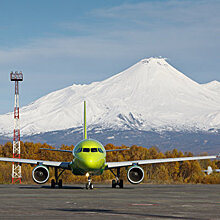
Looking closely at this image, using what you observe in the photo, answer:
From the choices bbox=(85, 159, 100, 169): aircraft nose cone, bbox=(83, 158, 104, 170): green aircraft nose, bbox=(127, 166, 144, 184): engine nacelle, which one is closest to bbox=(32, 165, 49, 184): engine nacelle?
bbox=(83, 158, 104, 170): green aircraft nose

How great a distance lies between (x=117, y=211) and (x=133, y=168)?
2203cm

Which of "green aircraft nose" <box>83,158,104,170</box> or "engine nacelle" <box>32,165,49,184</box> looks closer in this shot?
"green aircraft nose" <box>83,158,104,170</box>

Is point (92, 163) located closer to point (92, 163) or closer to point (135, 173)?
point (92, 163)

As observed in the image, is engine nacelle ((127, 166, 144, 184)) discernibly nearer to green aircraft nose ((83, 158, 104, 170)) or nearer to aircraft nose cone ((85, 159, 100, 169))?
green aircraft nose ((83, 158, 104, 170))

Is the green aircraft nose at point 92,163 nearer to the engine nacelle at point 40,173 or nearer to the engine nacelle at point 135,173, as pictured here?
the engine nacelle at point 135,173

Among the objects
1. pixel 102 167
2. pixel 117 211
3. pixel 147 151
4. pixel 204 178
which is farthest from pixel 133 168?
pixel 147 151

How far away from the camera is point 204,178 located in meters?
59.7

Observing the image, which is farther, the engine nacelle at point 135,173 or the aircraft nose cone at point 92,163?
the engine nacelle at point 135,173

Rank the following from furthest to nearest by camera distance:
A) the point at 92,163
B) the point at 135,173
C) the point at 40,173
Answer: the point at 135,173
the point at 40,173
the point at 92,163

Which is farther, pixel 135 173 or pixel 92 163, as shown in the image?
pixel 135 173

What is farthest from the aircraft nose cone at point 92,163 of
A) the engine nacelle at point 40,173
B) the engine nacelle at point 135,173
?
the engine nacelle at point 40,173

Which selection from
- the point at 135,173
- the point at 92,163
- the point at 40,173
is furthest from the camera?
the point at 135,173

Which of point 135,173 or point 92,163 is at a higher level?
point 92,163

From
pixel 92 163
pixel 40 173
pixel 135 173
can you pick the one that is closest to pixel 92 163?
pixel 92 163
